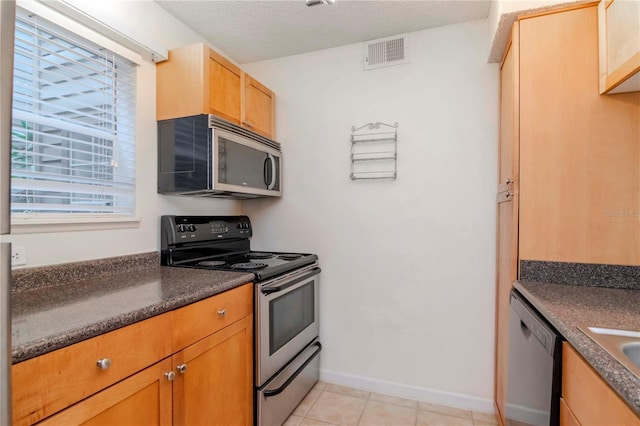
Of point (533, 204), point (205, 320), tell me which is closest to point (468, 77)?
point (533, 204)

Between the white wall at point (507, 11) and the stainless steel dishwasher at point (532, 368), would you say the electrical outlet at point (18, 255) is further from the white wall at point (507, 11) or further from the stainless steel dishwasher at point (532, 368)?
the white wall at point (507, 11)

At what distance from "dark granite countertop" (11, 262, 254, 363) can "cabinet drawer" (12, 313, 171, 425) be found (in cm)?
3

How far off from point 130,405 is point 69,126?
126 cm

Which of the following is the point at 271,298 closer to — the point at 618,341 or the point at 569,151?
the point at 618,341

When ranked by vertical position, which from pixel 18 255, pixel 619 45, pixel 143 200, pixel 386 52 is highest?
pixel 386 52

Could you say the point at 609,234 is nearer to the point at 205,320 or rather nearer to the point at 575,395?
the point at 575,395

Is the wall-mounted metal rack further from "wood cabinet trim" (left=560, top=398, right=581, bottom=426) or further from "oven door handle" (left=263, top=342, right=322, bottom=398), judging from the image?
"wood cabinet trim" (left=560, top=398, right=581, bottom=426)

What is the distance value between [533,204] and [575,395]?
849mm

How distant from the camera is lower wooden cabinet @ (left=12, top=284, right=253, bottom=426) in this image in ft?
2.62

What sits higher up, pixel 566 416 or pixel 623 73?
pixel 623 73

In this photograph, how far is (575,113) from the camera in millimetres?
1423

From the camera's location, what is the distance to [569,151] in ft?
4.70

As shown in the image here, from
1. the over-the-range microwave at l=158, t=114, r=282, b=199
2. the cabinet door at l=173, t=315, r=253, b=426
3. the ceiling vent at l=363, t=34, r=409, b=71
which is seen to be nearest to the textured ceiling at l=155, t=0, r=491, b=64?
the ceiling vent at l=363, t=34, r=409, b=71

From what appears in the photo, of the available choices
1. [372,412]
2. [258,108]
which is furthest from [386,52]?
[372,412]
